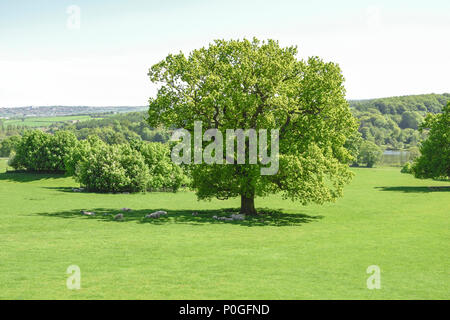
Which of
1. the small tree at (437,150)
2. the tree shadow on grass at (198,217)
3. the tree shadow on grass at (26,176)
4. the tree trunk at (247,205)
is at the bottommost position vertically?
the tree shadow on grass at (26,176)

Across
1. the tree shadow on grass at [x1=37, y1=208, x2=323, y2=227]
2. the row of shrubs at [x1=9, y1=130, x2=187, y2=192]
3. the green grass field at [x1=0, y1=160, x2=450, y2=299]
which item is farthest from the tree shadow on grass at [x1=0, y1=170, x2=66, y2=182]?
the tree shadow on grass at [x1=37, y1=208, x2=323, y2=227]

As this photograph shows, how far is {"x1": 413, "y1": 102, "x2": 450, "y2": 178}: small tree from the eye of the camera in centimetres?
7531

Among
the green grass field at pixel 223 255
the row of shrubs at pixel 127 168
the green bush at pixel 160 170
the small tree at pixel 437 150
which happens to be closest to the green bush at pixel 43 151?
the row of shrubs at pixel 127 168

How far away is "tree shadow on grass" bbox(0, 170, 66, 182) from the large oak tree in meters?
73.6

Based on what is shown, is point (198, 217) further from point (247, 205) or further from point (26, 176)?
point (26, 176)

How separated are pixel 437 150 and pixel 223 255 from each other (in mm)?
66287

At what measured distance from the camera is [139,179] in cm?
7531

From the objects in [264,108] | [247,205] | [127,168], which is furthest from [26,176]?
[264,108]

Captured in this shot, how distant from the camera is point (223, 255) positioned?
23547 millimetres

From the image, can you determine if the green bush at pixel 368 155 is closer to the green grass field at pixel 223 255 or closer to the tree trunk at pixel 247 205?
the green grass field at pixel 223 255

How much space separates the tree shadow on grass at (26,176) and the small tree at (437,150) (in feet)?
272

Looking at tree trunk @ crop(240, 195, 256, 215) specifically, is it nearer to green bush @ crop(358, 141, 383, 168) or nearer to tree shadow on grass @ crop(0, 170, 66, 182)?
tree shadow on grass @ crop(0, 170, 66, 182)

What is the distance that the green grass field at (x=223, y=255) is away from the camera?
1659 centimetres

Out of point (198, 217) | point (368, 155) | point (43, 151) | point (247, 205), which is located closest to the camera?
point (198, 217)
